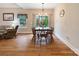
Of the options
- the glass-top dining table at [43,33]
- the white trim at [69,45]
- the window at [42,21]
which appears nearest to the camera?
the window at [42,21]

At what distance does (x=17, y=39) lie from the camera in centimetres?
274

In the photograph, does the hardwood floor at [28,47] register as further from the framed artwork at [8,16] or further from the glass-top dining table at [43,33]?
the framed artwork at [8,16]

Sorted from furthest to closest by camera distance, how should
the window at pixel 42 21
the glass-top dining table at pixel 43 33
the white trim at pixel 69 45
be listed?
the white trim at pixel 69 45 → the glass-top dining table at pixel 43 33 → the window at pixel 42 21

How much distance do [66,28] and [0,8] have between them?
1.54 m

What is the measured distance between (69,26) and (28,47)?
1120mm

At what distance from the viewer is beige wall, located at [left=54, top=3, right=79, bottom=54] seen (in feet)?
9.21

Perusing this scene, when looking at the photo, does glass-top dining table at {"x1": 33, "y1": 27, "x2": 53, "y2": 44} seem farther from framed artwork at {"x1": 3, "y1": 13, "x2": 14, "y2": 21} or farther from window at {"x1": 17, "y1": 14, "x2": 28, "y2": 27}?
framed artwork at {"x1": 3, "y1": 13, "x2": 14, "y2": 21}

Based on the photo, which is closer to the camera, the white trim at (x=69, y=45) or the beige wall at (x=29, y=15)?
the beige wall at (x=29, y=15)

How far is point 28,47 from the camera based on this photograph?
280cm

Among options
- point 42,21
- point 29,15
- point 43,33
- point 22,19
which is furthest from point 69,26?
point 22,19

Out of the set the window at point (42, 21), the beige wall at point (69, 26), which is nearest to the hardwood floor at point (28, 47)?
the beige wall at point (69, 26)

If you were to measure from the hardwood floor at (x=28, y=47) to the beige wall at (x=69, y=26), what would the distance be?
189mm

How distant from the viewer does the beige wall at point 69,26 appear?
9.21 ft

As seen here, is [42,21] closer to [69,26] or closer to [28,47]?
[28,47]
